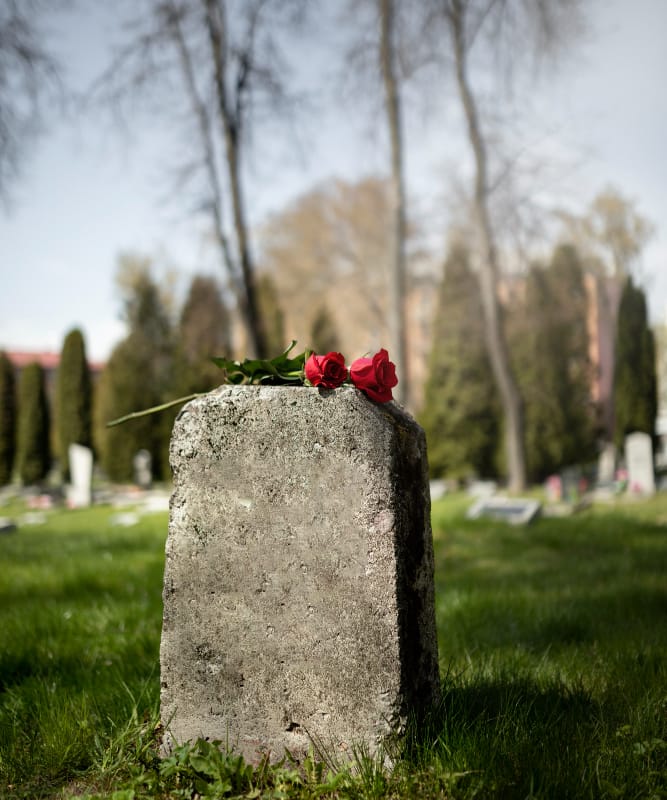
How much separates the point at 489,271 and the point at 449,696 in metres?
10.5

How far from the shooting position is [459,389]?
560 inches

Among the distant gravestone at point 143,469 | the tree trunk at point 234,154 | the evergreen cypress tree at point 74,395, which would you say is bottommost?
the distant gravestone at point 143,469

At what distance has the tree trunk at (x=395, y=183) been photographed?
1111 centimetres

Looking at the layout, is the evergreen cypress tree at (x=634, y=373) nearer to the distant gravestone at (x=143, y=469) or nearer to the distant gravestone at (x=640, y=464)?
the distant gravestone at (x=640, y=464)

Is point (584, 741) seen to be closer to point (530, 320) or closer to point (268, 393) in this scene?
point (268, 393)

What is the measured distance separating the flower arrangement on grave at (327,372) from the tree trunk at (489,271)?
1034cm

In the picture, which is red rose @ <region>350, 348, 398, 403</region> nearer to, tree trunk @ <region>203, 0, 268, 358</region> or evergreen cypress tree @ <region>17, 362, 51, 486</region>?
tree trunk @ <region>203, 0, 268, 358</region>

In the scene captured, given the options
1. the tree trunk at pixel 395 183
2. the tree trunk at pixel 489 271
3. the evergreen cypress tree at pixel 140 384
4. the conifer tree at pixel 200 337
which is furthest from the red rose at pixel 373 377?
the evergreen cypress tree at pixel 140 384

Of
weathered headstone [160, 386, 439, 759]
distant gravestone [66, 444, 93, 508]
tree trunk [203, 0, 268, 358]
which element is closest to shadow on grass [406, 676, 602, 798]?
weathered headstone [160, 386, 439, 759]

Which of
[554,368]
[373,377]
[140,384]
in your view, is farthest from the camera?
[140,384]

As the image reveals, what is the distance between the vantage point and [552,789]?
1873 millimetres

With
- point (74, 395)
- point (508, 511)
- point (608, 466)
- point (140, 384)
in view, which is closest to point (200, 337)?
point (140, 384)

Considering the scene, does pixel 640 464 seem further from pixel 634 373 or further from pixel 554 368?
pixel 634 373

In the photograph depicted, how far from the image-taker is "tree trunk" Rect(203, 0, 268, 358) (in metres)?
11.7
